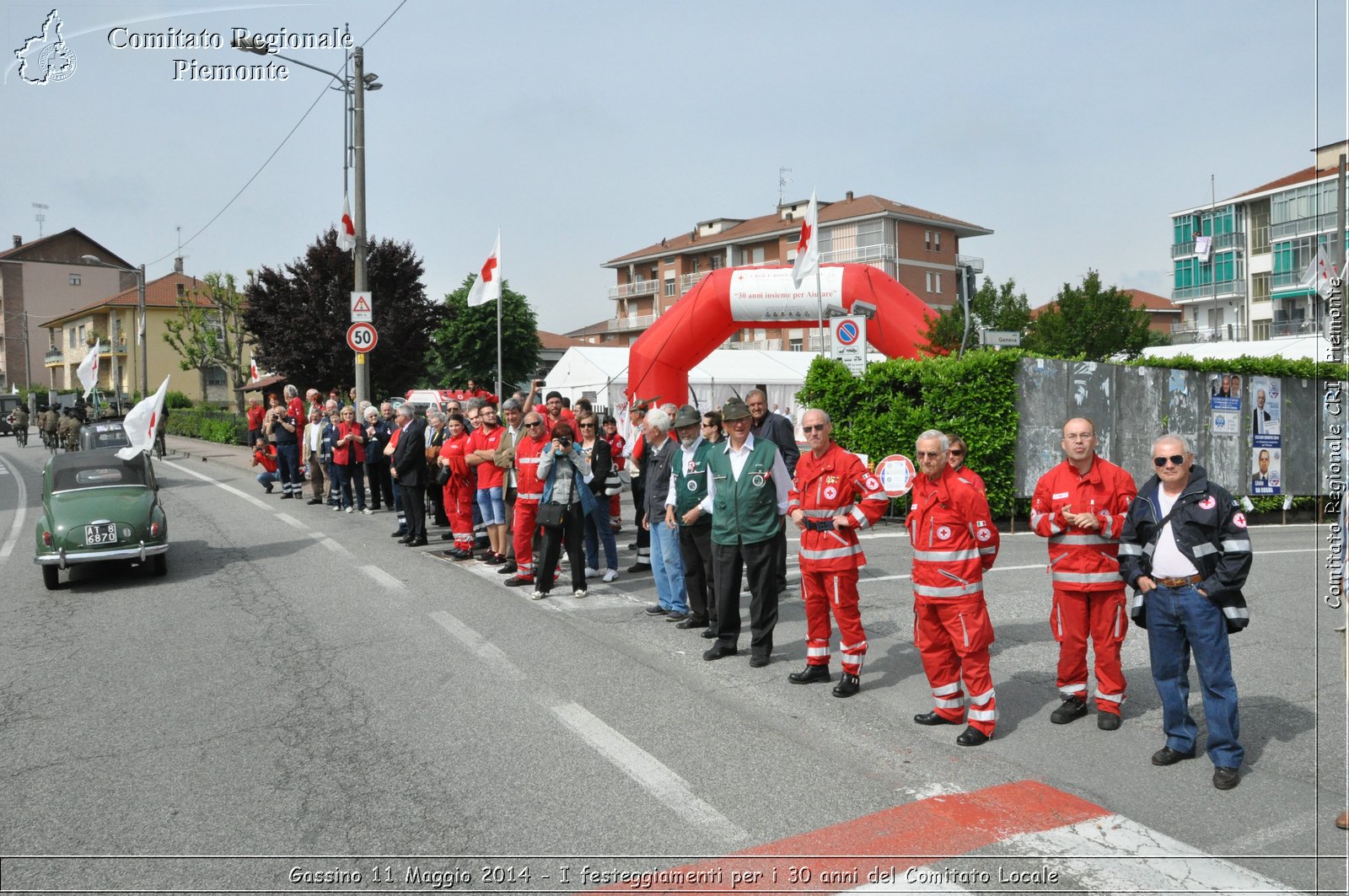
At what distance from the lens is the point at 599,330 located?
3839 inches

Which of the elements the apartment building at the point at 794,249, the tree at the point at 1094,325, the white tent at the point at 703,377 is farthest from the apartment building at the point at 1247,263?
the white tent at the point at 703,377

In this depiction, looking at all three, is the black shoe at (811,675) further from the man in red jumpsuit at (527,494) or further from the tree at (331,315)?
the tree at (331,315)

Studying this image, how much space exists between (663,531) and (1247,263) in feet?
221

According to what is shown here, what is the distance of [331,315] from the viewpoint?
111 ft

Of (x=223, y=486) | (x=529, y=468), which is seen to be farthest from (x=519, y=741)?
(x=223, y=486)

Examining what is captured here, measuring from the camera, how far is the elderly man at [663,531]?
364 inches

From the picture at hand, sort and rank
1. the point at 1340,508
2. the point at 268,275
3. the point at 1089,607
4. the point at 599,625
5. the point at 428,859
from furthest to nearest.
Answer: the point at 268,275 → the point at 599,625 → the point at 1089,607 → the point at 1340,508 → the point at 428,859

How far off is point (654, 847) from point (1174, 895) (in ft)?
6.55

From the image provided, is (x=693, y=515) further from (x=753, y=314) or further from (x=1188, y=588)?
(x=753, y=314)

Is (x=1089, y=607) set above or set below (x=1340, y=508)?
below

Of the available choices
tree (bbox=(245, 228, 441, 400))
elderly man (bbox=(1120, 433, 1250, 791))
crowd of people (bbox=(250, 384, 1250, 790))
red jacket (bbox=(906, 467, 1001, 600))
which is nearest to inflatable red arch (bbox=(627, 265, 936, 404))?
crowd of people (bbox=(250, 384, 1250, 790))

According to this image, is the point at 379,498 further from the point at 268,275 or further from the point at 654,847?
the point at 268,275

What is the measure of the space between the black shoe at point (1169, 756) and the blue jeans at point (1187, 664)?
24 millimetres

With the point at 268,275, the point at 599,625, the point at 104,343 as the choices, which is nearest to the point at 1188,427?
the point at 599,625
